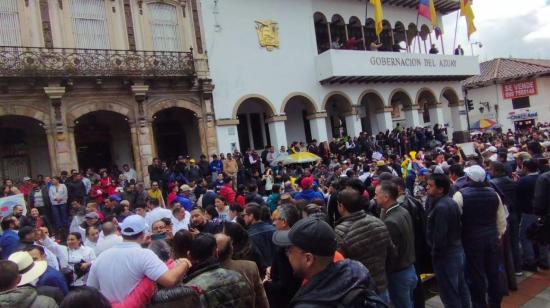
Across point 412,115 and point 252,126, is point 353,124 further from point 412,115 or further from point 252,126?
Result: point 252,126

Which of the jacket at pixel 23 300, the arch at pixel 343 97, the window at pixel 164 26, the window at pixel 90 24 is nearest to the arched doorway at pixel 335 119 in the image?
the arch at pixel 343 97

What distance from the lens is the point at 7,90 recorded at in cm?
1395

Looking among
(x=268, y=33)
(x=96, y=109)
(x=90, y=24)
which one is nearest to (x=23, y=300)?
(x=96, y=109)

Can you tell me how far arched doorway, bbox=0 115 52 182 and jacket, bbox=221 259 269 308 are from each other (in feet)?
49.2

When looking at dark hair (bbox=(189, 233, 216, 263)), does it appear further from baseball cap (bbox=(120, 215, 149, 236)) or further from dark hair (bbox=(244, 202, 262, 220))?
dark hair (bbox=(244, 202, 262, 220))

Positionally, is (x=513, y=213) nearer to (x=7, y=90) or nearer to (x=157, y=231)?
(x=157, y=231)

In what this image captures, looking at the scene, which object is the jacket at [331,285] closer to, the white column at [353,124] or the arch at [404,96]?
the white column at [353,124]

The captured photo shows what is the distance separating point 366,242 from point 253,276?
103 cm

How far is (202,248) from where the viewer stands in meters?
3.25

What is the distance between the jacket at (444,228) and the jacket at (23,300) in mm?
3638

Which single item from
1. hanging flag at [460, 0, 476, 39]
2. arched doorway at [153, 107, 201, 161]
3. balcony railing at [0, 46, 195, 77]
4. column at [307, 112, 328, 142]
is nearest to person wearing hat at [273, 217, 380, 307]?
balcony railing at [0, 46, 195, 77]

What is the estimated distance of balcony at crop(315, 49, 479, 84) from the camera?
2111cm

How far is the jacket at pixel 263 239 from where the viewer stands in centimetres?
481

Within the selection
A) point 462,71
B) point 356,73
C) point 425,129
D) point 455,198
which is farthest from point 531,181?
point 462,71
